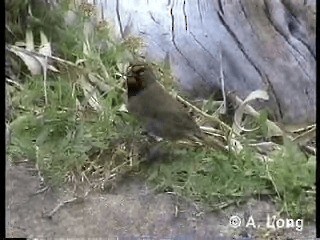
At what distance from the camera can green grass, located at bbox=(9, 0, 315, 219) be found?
4.34 ft

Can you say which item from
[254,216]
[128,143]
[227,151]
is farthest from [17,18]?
[254,216]

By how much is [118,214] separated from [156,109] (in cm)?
21

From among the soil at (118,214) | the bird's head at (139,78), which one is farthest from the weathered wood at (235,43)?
the soil at (118,214)

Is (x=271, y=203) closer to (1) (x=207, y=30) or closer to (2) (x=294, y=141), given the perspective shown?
(2) (x=294, y=141)

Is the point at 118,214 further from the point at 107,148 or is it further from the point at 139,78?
the point at 139,78

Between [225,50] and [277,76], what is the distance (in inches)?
4.3

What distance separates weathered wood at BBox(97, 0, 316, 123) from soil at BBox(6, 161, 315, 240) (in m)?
0.21

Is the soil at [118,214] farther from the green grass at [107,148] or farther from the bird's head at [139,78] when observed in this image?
the bird's head at [139,78]

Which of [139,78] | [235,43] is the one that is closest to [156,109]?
[139,78]

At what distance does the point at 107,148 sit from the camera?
52.7 inches

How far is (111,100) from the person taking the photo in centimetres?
134

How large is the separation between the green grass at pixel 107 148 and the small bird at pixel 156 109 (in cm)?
2

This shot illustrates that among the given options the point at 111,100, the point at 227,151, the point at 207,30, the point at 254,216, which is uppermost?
the point at 207,30

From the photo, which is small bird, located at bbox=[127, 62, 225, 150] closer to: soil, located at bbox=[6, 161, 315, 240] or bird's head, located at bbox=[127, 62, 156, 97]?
bird's head, located at bbox=[127, 62, 156, 97]
